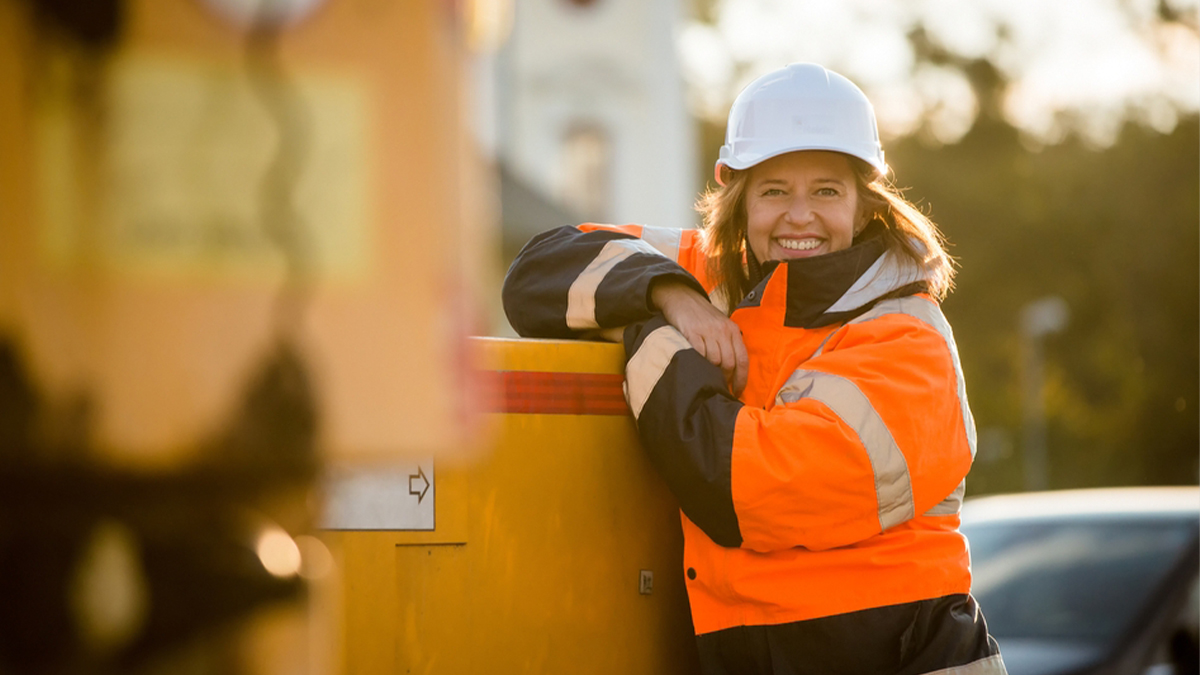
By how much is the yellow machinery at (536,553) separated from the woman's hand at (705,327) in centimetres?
14

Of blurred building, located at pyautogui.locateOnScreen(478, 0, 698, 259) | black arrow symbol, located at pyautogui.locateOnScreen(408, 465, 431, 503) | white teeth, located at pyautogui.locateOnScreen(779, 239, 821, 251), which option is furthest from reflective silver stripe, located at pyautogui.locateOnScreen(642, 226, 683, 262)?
blurred building, located at pyautogui.locateOnScreen(478, 0, 698, 259)

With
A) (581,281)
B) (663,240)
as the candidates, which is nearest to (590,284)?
(581,281)

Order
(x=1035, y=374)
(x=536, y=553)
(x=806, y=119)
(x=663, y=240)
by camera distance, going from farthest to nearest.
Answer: (x=1035, y=374), (x=663, y=240), (x=806, y=119), (x=536, y=553)

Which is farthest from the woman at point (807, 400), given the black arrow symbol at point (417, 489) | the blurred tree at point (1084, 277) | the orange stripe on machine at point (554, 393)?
the blurred tree at point (1084, 277)

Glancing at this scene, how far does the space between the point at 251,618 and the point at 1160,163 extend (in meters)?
28.9

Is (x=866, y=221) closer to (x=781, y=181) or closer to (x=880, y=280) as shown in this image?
(x=781, y=181)

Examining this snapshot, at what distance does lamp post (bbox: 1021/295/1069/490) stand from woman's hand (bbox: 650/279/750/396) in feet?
74.3

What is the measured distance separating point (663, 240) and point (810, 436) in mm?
853

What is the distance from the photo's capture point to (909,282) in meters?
2.53

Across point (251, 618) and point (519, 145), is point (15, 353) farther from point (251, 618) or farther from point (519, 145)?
point (519, 145)

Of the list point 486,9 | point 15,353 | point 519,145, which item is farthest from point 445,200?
point 519,145

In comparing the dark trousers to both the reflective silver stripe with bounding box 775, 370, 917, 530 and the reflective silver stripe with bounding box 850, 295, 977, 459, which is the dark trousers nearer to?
the reflective silver stripe with bounding box 775, 370, 917, 530

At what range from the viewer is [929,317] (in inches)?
97.9

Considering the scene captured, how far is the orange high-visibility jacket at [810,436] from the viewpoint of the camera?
2268 mm
